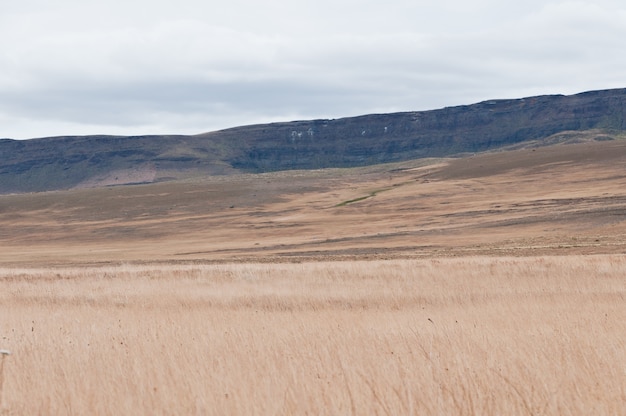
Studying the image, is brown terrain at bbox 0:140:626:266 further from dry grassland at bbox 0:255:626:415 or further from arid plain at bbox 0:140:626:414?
dry grassland at bbox 0:255:626:415

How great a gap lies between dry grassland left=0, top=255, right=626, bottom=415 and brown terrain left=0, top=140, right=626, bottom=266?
1766cm

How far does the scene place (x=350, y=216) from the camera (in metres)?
76.2

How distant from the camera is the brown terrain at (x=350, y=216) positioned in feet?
153

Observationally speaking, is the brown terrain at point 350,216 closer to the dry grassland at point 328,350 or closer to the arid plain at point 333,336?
the arid plain at point 333,336

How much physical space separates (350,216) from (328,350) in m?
65.8

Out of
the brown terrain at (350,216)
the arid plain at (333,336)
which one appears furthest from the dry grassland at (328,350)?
the brown terrain at (350,216)

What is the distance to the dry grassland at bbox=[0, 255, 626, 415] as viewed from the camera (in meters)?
7.89

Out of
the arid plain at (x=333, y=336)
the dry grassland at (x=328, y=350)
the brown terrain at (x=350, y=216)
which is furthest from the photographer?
the brown terrain at (x=350, y=216)

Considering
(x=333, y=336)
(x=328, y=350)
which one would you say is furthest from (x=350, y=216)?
(x=328, y=350)

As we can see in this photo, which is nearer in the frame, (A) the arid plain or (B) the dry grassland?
(B) the dry grassland

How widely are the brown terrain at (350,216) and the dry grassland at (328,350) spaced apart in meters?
17.7

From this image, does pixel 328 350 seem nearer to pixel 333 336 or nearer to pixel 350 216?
pixel 333 336

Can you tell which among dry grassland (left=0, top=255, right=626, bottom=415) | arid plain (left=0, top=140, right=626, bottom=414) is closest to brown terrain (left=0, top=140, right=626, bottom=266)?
arid plain (left=0, top=140, right=626, bottom=414)

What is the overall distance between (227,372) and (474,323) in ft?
17.2
